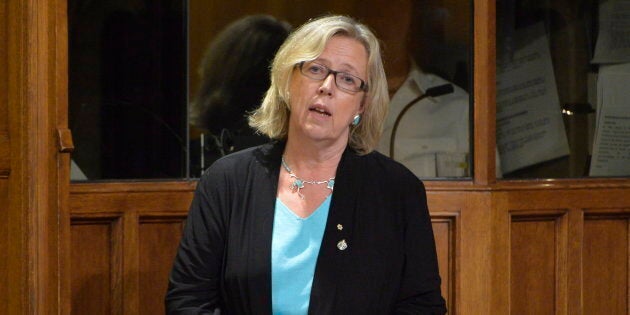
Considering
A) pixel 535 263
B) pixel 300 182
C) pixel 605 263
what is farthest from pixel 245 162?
pixel 605 263

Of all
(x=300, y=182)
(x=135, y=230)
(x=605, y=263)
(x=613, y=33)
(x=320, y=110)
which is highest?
(x=613, y=33)

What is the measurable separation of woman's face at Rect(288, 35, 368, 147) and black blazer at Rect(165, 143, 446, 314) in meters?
0.11

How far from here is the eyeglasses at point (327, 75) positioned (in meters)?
2.70

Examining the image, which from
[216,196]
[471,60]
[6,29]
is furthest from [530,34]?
[6,29]

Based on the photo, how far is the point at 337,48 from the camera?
272 cm

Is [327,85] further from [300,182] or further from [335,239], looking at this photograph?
[335,239]

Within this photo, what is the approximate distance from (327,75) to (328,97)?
0.18 feet

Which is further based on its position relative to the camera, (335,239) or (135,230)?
(135,230)

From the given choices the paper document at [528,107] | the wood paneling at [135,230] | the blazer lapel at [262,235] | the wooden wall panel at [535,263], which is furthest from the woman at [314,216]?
the paper document at [528,107]

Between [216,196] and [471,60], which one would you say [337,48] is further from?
[471,60]

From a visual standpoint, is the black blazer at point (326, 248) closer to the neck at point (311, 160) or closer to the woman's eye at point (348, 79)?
the neck at point (311, 160)

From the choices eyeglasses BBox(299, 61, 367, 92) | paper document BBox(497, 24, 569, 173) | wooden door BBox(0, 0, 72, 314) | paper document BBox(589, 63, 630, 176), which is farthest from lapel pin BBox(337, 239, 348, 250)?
Result: paper document BBox(589, 63, 630, 176)

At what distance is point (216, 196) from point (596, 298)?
60.8 inches

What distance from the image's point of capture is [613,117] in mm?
3877
